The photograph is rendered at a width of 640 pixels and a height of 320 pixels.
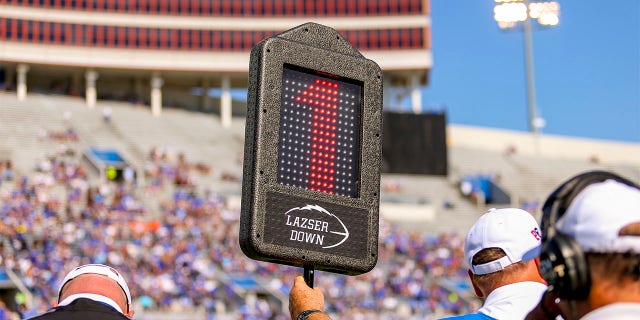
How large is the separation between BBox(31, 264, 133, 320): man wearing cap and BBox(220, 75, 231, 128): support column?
166ft

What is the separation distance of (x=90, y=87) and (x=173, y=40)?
227 inches

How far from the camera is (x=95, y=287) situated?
307 cm

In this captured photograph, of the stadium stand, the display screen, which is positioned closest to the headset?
the display screen

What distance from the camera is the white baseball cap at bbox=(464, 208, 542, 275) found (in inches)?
123

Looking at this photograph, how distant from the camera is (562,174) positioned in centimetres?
4941

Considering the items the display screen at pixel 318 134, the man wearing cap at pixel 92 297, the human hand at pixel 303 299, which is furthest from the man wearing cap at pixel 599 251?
the man wearing cap at pixel 92 297

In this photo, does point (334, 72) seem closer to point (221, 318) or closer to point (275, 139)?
point (275, 139)

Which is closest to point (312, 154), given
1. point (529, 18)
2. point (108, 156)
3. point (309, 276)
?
→ point (309, 276)

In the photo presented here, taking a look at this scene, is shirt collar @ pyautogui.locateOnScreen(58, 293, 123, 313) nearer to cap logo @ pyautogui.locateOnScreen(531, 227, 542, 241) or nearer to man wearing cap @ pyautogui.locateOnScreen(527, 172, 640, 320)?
cap logo @ pyautogui.locateOnScreen(531, 227, 542, 241)

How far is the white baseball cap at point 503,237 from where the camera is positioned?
10.3 ft

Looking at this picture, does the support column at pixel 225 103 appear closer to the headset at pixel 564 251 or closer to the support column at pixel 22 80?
the support column at pixel 22 80

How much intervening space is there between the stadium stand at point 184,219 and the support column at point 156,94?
1.95 metres

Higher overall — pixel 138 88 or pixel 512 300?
pixel 512 300

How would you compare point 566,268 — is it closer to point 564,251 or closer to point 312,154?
point 564,251
